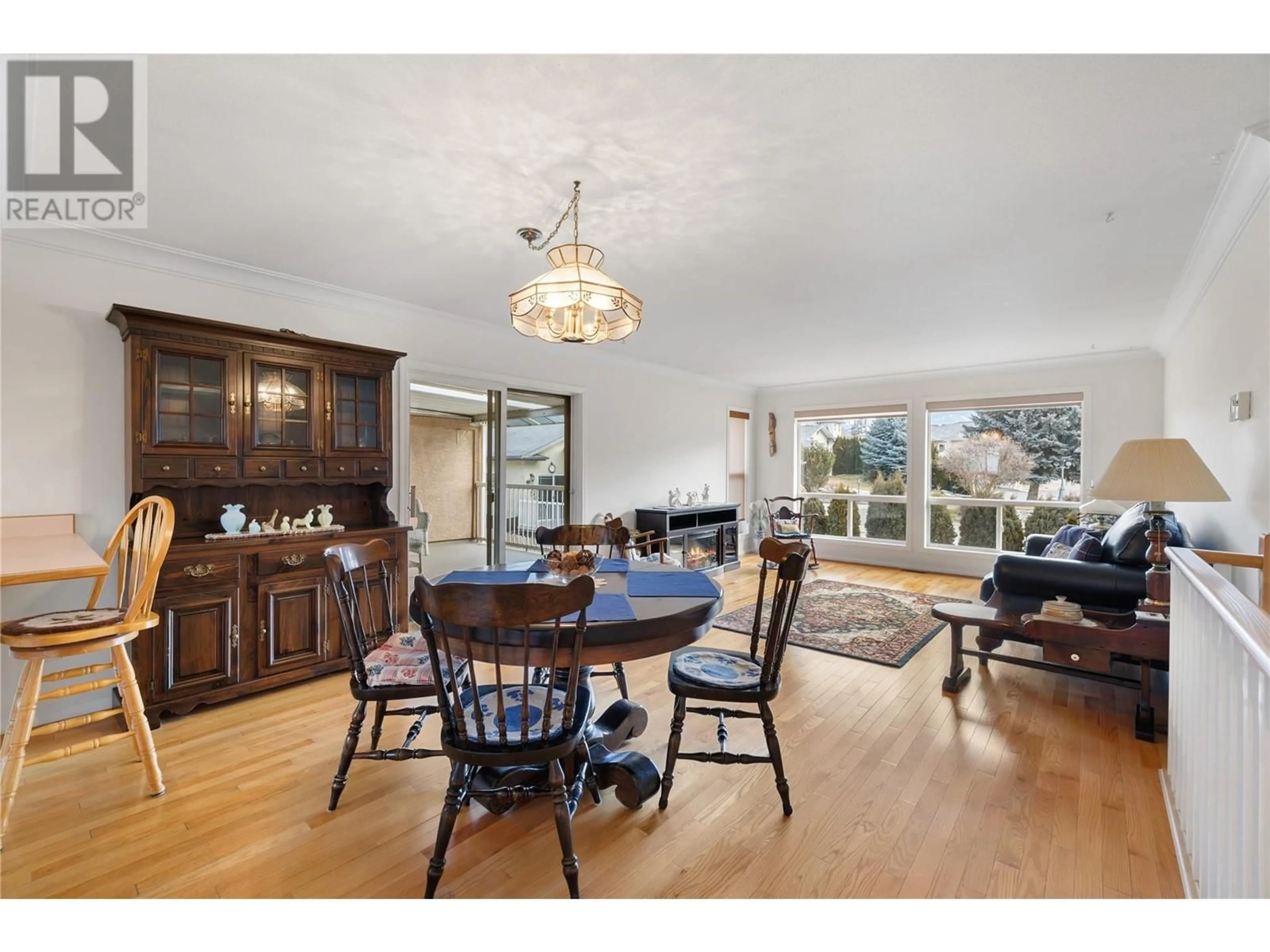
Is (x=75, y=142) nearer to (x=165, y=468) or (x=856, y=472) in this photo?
(x=165, y=468)

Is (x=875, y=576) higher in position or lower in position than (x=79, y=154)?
lower

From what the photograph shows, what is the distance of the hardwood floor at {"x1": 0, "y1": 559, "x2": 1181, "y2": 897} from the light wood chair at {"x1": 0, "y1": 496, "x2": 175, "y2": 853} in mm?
152

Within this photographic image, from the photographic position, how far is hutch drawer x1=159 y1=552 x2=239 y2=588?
2.69 meters

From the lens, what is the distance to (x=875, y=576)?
641 centimetres

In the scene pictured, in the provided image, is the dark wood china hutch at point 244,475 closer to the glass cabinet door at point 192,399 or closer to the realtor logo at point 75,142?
the glass cabinet door at point 192,399

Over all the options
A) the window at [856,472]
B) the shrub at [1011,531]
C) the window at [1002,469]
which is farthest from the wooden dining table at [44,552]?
the shrub at [1011,531]

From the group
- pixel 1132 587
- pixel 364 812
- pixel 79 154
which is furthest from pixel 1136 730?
pixel 79 154

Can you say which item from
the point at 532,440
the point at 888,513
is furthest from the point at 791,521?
the point at 532,440

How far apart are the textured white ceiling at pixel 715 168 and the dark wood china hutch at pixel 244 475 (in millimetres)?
559

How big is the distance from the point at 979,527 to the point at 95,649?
751cm

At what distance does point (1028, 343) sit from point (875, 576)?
9.36 feet

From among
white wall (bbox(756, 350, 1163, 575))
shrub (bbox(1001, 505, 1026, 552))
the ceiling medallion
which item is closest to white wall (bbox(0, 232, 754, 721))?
the ceiling medallion

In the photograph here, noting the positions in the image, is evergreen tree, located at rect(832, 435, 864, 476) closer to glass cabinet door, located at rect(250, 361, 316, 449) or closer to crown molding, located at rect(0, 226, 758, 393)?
crown molding, located at rect(0, 226, 758, 393)
